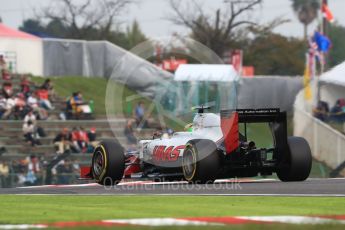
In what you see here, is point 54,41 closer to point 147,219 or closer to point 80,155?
point 80,155

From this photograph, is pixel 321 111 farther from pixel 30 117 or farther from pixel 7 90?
pixel 7 90

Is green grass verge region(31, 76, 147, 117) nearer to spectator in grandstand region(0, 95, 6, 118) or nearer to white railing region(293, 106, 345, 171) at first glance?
spectator in grandstand region(0, 95, 6, 118)

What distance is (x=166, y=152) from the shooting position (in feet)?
59.2

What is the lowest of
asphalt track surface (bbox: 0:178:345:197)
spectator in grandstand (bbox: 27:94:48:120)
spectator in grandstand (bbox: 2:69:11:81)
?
asphalt track surface (bbox: 0:178:345:197)

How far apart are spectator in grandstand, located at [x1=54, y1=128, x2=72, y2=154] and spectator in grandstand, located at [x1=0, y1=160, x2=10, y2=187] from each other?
279cm

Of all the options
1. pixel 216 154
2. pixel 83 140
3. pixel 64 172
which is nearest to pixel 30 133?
pixel 83 140

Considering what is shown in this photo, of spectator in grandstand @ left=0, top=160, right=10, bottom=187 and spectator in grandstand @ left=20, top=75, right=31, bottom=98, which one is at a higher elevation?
spectator in grandstand @ left=20, top=75, right=31, bottom=98

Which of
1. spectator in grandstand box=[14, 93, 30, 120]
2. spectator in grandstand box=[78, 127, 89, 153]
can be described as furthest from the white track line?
spectator in grandstand box=[14, 93, 30, 120]

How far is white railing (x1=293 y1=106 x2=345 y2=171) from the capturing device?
30719 millimetres

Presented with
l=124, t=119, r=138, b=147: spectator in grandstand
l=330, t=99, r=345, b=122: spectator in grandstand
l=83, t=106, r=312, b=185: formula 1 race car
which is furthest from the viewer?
l=330, t=99, r=345, b=122: spectator in grandstand

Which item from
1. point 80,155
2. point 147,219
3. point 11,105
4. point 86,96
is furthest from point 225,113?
point 86,96

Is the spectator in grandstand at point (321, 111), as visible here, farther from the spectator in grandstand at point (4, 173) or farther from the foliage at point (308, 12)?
the foliage at point (308, 12)

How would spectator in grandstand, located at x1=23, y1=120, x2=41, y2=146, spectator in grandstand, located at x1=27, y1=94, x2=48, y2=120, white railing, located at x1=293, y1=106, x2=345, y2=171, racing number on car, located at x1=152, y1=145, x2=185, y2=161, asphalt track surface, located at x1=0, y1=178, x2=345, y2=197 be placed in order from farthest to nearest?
spectator in grandstand, located at x1=27, y1=94, x2=48, y2=120 < spectator in grandstand, located at x1=23, y1=120, x2=41, y2=146 < white railing, located at x1=293, y1=106, x2=345, y2=171 < racing number on car, located at x1=152, y1=145, x2=185, y2=161 < asphalt track surface, located at x1=0, y1=178, x2=345, y2=197

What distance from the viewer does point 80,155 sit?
1131 inches
